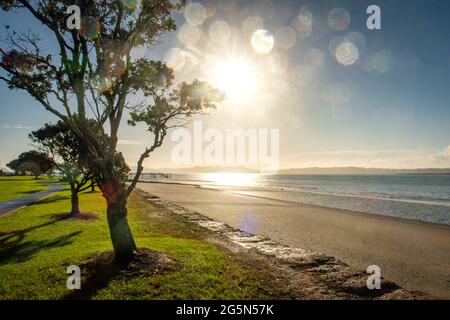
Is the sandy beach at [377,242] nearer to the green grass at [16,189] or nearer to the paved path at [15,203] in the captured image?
the paved path at [15,203]

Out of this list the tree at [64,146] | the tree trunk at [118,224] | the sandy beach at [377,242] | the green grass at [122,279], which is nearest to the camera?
the green grass at [122,279]

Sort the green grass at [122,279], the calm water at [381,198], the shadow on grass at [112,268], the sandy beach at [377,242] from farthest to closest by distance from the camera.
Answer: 1. the calm water at [381,198]
2. the sandy beach at [377,242]
3. the shadow on grass at [112,268]
4. the green grass at [122,279]

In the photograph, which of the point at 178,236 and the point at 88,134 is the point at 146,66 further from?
the point at 178,236

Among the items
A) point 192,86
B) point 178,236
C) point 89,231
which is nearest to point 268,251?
point 178,236

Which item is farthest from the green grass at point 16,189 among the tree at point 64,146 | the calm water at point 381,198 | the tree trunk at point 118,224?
the calm water at point 381,198

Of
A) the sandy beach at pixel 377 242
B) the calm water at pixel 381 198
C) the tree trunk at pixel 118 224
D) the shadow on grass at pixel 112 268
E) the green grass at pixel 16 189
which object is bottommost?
the calm water at pixel 381 198

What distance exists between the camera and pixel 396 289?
9.01 metres

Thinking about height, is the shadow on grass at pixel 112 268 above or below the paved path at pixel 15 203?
above

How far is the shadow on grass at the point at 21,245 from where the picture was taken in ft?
38.9

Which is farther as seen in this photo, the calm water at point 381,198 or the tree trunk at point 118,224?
the calm water at point 381,198

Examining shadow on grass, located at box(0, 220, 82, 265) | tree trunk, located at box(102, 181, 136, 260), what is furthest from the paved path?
tree trunk, located at box(102, 181, 136, 260)

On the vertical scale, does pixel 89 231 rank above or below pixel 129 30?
below

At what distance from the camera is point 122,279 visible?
9.10 meters
